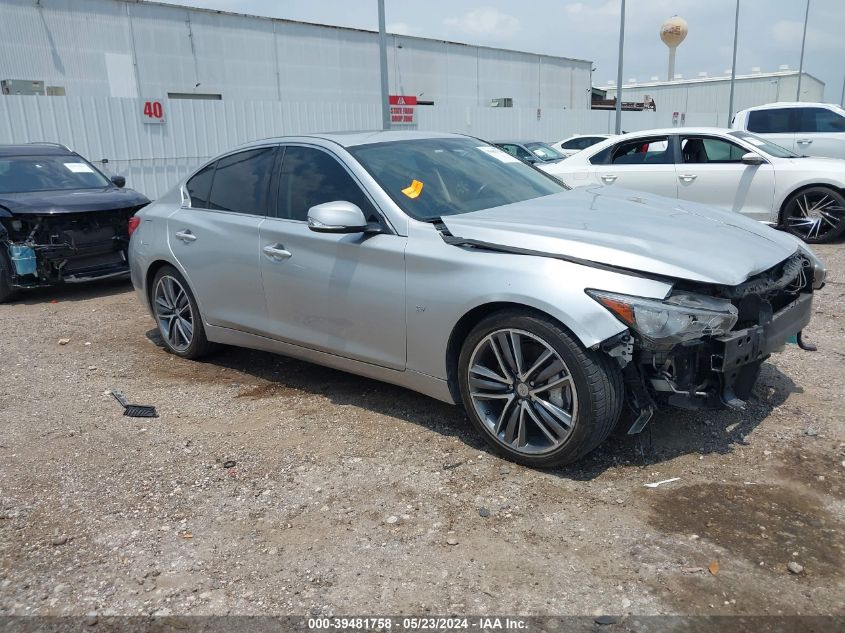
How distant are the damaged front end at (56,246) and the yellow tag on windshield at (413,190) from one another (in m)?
5.22

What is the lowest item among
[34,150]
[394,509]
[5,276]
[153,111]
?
[394,509]

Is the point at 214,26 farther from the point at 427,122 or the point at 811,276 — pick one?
the point at 811,276

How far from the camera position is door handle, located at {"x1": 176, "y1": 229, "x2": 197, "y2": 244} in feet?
16.8

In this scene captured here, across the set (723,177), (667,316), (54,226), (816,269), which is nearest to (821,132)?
(723,177)

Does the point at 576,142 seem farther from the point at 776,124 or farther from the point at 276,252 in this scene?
the point at 276,252

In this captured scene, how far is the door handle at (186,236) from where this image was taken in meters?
5.12

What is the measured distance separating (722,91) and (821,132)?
48.9m

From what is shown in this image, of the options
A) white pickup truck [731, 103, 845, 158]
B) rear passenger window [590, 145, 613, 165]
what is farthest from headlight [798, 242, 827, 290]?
white pickup truck [731, 103, 845, 158]

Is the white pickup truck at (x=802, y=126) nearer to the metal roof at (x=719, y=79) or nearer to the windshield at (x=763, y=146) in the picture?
the windshield at (x=763, y=146)

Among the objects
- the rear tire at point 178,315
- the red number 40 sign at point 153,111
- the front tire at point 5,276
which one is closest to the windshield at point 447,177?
the rear tire at point 178,315

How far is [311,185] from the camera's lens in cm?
449

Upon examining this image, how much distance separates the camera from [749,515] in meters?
3.10

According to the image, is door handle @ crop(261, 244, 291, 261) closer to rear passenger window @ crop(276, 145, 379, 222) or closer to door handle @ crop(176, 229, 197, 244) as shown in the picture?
rear passenger window @ crop(276, 145, 379, 222)

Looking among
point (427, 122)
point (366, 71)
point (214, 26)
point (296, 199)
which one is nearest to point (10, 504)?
point (296, 199)
